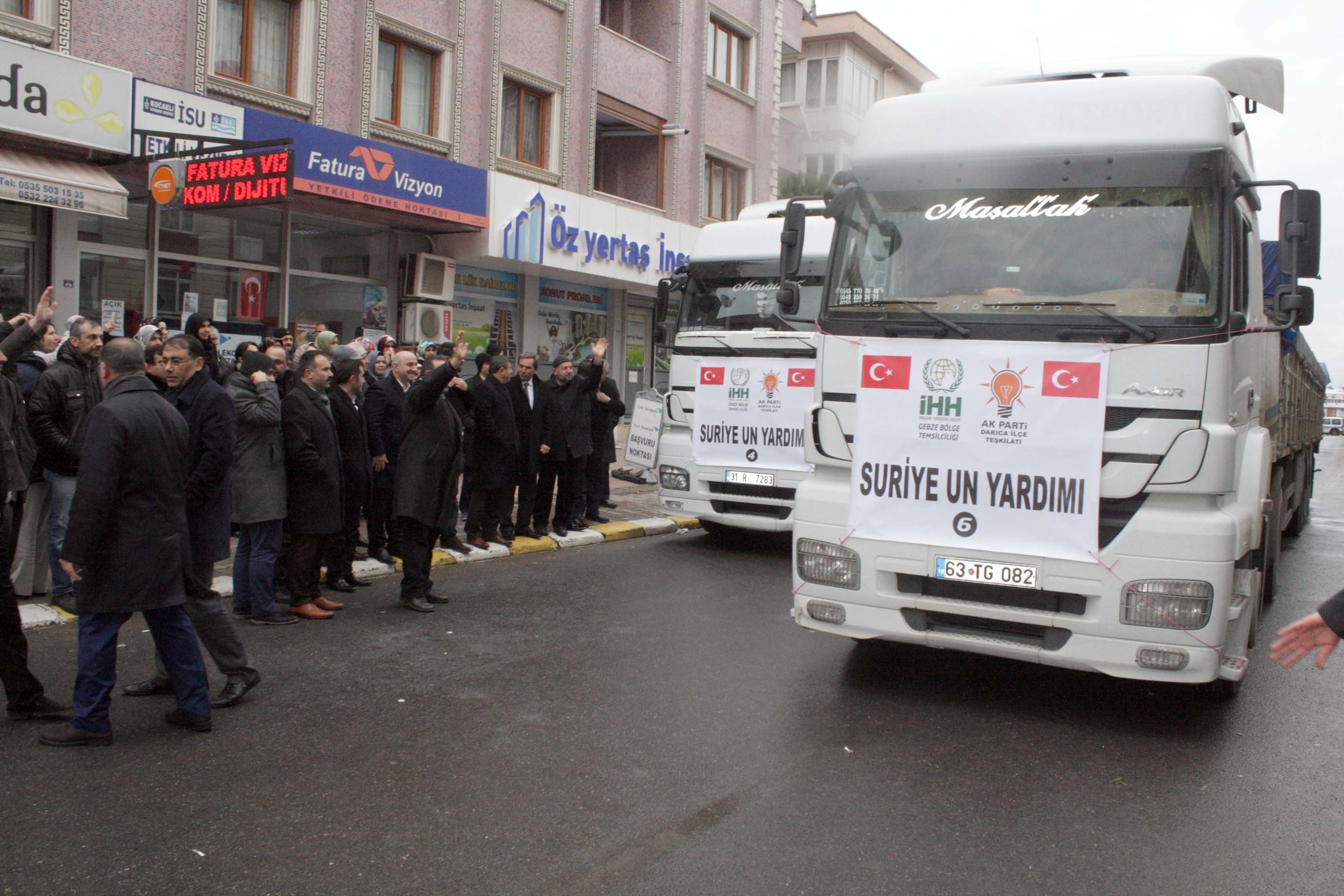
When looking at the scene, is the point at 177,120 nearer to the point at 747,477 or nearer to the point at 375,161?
the point at 375,161

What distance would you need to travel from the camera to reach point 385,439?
9164 mm

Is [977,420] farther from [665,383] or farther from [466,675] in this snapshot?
[665,383]

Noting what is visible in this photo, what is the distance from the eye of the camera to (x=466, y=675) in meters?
6.14

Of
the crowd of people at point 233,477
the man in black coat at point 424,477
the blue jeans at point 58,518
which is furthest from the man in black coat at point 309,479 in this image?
the blue jeans at point 58,518

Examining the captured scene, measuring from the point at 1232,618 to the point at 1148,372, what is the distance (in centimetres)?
128

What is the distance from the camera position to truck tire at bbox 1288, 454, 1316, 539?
41.7 feet

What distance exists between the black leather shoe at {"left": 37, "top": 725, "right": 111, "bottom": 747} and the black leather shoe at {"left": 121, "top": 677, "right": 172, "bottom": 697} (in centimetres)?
68

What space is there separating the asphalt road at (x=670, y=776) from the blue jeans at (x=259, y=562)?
28cm

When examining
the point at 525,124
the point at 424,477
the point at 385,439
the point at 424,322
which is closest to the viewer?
the point at 424,477

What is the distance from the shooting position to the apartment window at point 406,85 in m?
16.5

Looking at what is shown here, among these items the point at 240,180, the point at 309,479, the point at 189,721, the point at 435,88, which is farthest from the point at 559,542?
the point at 435,88

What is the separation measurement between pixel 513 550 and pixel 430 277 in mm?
8175

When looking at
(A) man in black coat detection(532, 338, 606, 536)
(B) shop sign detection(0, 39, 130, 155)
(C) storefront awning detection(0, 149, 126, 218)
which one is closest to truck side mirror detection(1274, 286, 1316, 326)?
(A) man in black coat detection(532, 338, 606, 536)

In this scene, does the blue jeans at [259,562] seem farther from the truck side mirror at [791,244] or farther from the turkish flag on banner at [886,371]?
the turkish flag on banner at [886,371]
